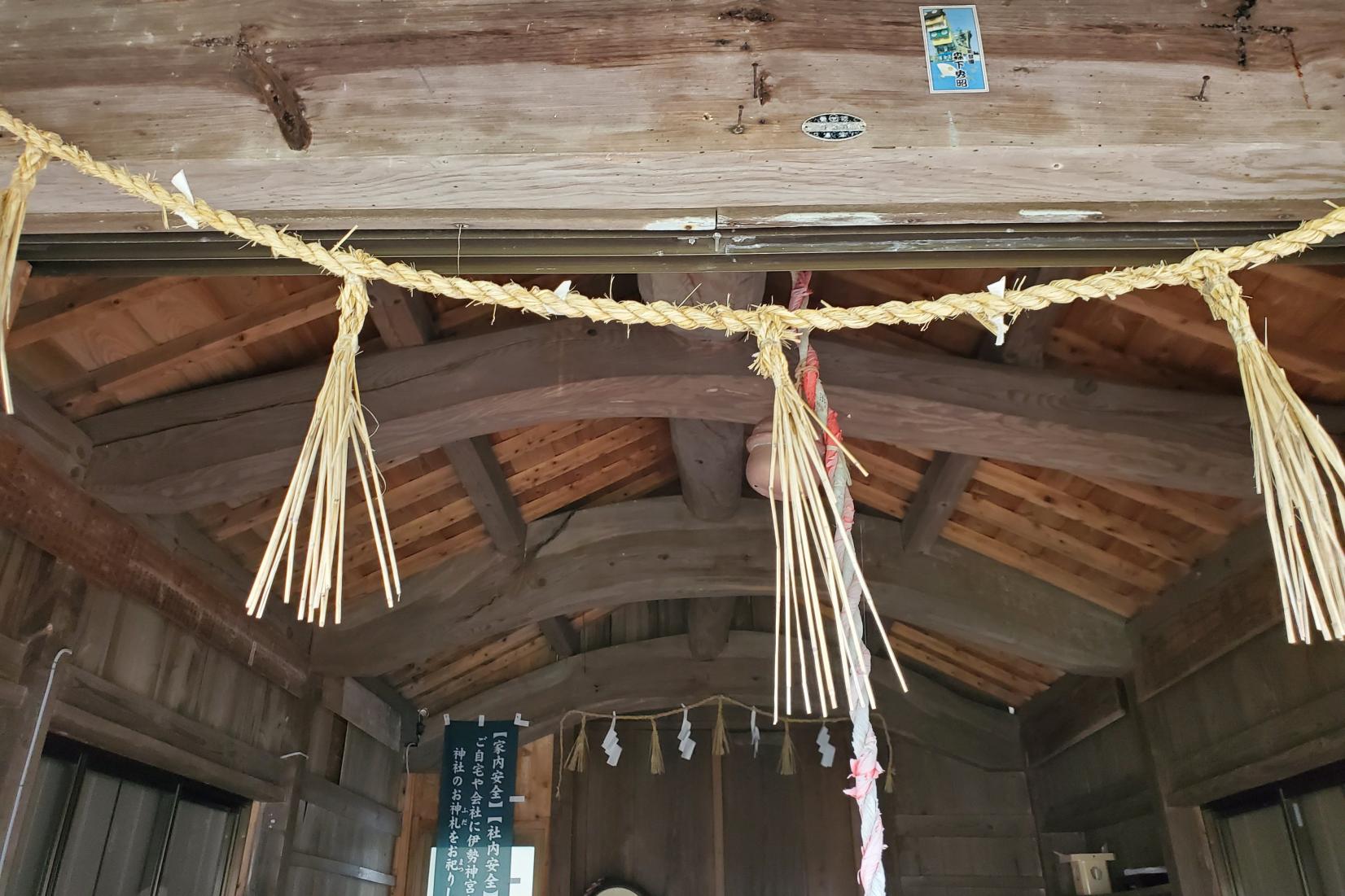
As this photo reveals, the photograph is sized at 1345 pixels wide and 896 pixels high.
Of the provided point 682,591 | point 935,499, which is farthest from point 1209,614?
point 682,591

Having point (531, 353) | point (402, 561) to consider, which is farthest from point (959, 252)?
point (402, 561)

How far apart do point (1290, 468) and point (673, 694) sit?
14.6 ft

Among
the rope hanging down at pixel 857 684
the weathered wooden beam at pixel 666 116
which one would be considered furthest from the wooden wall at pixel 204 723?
the rope hanging down at pixel 857 684

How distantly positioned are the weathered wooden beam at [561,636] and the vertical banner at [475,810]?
1.61 ft

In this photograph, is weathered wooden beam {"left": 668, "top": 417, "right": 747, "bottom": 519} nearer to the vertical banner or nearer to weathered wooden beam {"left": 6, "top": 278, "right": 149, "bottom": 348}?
weathered wooden beam {"left": 6, "top": 278, "right": 149, "bottom": 348}

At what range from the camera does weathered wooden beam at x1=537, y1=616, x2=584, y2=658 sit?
5055mm

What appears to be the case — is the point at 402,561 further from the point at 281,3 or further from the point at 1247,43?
the point at 1247,43

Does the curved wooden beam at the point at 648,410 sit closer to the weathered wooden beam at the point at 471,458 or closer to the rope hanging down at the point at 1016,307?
the weathered wooden beam at the point at 471,458

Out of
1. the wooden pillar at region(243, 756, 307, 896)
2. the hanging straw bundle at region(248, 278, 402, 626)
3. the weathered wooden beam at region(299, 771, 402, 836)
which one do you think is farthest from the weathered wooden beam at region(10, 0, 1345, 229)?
the weathered wooden beam at region(299, 771, 402, 836)

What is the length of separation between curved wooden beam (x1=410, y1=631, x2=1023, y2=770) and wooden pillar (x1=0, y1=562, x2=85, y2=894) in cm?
295

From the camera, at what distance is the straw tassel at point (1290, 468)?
1131mm

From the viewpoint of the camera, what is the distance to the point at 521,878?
533 centimetres

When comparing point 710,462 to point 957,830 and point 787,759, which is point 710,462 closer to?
point 787,759

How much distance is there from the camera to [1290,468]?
1.19 metres
